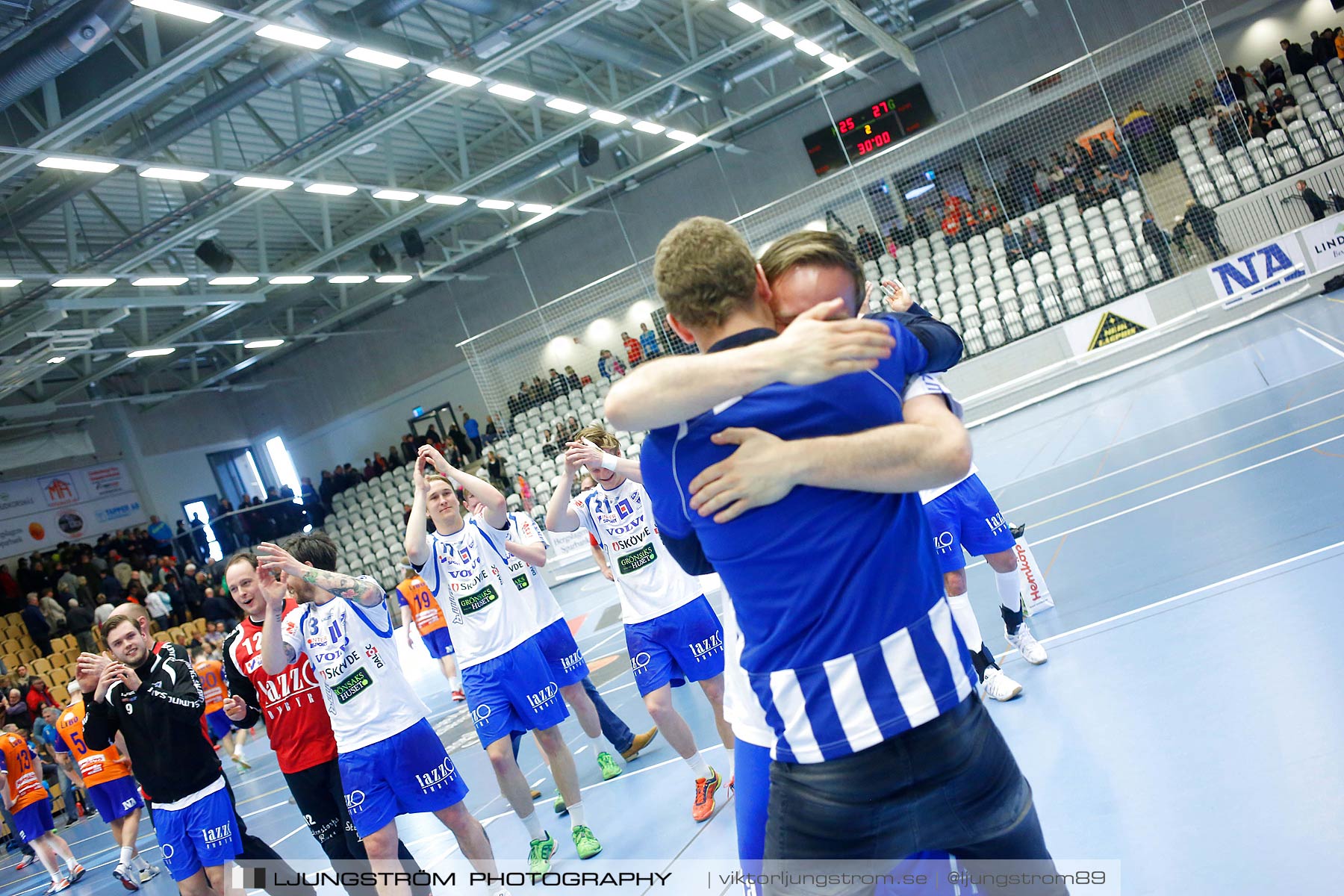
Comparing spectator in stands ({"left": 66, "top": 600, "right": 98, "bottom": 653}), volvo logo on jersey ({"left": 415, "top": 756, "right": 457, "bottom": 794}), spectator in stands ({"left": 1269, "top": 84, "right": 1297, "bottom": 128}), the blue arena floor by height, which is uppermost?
spectator in stands ({"left": 1269, "top": 84, "right": 1297, "bottom": 128})

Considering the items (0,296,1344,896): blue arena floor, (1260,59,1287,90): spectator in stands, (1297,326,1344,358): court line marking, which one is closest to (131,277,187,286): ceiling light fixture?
(0,296,1344,896): blue arena floor

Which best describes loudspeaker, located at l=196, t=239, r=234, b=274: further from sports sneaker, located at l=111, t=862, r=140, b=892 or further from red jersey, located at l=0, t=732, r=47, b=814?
sports sneaker, located at l=111, t=862, r=140, b=892

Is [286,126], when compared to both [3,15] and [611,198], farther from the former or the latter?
[611,198]

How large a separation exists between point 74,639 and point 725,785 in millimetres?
17519

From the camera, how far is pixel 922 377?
6.38ft

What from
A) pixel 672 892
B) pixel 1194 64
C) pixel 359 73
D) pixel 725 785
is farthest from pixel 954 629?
pixel 1194 64

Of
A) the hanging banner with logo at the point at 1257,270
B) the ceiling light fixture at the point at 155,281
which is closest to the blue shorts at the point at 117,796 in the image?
the ceiling light fixture at the point at 155,281

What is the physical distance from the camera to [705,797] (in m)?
4.70

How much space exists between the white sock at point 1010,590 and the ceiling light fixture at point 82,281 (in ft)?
48.5

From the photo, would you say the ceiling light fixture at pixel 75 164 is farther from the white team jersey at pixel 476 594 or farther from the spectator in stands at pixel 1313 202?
the spectator in stands at pixel 1313 202

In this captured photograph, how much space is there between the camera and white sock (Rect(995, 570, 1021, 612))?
4996mm

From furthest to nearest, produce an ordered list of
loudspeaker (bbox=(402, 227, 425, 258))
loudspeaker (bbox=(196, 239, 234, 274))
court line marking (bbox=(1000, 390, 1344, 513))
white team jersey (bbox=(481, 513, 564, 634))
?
1. loudspeaker (bbox=(402, 227, 425, 258))
2. loudspeaker (bbox=(196, 239, 234, 274))
3. court line marking (bbox=(1000, 390, 1344, 513))
4. white team jersey (bbox=(481, 513, 564, 634))

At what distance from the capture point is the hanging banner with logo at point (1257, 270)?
596 inches

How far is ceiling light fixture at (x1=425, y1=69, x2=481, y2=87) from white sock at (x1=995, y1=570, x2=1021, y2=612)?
10.9 meters
